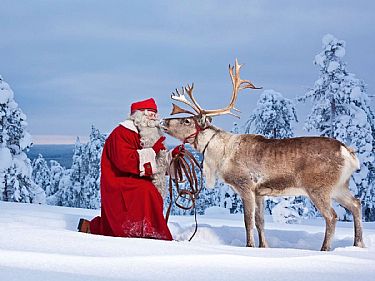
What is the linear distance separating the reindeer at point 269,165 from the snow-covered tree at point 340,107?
550 inches

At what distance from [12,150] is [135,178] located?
58.0 feet

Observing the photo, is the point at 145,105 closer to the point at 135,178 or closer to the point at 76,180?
the point at 135,178

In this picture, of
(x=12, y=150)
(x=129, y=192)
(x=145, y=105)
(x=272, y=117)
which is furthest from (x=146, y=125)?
(x=12, y=150)

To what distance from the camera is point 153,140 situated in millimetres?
6582

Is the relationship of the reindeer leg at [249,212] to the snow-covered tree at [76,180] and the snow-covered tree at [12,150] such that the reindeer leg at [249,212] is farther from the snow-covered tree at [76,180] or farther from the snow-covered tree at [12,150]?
the snow-covered tree at [76,180]

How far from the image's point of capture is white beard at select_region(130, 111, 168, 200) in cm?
654

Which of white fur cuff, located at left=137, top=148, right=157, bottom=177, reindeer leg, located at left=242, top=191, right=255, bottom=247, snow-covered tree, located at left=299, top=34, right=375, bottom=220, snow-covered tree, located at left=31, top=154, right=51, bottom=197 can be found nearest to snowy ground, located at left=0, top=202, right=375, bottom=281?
white fur cuff, located at left=137, top=148, right=157, bottom=177

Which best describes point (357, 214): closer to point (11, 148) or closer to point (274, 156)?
point (274, 156)

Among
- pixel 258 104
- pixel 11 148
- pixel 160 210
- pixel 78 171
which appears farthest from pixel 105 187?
pixel 78 171

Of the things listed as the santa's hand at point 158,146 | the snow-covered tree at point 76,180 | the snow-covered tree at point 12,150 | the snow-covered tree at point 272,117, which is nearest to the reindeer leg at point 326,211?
the santa's hand at point 158,146

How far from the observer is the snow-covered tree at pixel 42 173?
4362 cm

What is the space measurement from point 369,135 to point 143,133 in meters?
15.8

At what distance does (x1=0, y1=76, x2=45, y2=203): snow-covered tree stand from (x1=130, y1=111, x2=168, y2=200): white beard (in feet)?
54.6

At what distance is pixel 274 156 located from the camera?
6824 mm
